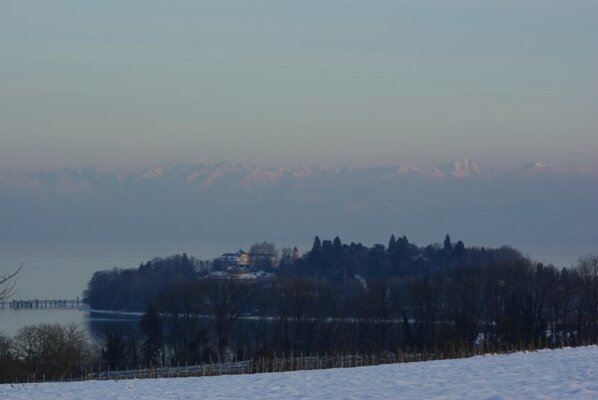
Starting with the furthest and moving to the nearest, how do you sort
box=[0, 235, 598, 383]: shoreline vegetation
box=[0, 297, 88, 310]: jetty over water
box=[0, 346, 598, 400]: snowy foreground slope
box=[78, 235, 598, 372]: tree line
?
box=[0, 297, 88, 310]: jetty over water → box=[78, 235, 598, 372]: tree line → box=[0, 235, 598, 383]: shoreline vegetation → box=[0, 346, 598, 400]: snowy foreground slope

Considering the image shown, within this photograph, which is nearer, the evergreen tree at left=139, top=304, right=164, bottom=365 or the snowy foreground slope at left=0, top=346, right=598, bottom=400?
the snowy foreground slope at left=0, top=346, right=598, bottom=400

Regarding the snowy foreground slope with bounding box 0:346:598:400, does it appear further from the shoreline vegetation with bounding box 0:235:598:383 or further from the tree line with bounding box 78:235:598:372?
the tree line with bounding box 78:235:598:372

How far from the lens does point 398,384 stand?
18016 millimetres

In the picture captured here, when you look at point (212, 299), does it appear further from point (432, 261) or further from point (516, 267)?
point (432, 261)

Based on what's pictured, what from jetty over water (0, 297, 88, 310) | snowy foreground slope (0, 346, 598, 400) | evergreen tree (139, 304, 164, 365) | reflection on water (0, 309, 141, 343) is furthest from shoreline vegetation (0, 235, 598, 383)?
jetty over water (0, 297, 88, 310)

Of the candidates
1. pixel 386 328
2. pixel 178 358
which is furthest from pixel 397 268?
pixel 178 358

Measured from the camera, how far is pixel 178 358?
54125 mm

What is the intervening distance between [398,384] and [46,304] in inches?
4660

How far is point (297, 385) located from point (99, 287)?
118 m

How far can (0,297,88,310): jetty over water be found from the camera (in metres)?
126

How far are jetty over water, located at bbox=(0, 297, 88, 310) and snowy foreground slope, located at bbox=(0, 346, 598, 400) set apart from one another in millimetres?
107585

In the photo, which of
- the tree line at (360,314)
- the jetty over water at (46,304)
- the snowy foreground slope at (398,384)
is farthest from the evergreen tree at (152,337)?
the jetty over water at (46,304)

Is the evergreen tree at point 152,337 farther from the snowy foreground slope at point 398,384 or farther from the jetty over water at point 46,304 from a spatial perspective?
the jetty over water at point 46,304

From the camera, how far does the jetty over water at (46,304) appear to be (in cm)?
12600
